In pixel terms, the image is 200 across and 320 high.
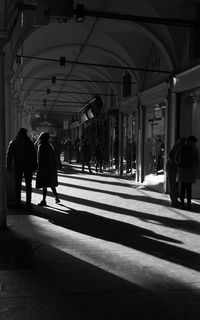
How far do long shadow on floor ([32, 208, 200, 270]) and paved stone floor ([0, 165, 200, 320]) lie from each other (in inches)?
0.5

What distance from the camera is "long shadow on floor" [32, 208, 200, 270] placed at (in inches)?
231

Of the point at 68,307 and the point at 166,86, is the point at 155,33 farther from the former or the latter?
the point at 68,307

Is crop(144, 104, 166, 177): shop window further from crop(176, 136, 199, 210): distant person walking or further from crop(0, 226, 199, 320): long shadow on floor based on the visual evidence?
crop(0, 226, 199, 320): long shadow on floor

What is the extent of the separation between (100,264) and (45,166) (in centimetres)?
452

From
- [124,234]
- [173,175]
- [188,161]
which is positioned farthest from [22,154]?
[188,161]

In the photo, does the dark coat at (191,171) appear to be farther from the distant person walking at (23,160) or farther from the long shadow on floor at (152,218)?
the distant person walking at (23,160)

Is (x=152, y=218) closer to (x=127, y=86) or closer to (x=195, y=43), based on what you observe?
(x=195, y=43)

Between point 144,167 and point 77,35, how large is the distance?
5.29m

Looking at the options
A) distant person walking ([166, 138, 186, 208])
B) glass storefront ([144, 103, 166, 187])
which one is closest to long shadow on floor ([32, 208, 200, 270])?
distant person walking ([166, 138, 186, 208])

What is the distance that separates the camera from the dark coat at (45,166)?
9.56 m

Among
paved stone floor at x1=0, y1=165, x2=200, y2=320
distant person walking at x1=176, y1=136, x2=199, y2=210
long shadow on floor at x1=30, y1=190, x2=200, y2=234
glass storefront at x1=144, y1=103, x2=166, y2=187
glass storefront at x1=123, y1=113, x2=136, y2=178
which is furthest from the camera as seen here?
glass storefront at x1=123, y1=113, x2=136, y2=178

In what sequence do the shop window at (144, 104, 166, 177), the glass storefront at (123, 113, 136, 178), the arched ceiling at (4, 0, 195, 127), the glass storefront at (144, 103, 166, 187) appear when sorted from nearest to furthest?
the arched ceiling at (4, 0, 195, 127) → the glass storefront at (144, 103, 166, 187) → the shop window at (144, 104, 166, 177) → the glass storefront at (123, 113, 136, 178)

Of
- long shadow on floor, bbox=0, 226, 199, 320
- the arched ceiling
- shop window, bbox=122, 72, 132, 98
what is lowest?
long shadow on floor, bbox=0, 226, 199, 320

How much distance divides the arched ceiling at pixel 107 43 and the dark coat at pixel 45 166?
2.78 metres
